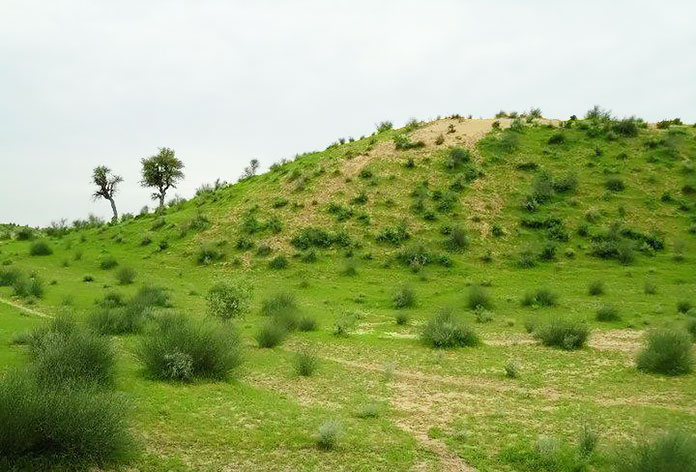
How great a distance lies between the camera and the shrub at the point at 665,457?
8.84 m

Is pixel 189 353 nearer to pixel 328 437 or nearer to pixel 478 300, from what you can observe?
pixel 328 437

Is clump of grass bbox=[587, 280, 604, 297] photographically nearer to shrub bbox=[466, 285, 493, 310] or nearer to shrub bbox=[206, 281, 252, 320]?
shrub bbox=[466, 285, 493, 310]

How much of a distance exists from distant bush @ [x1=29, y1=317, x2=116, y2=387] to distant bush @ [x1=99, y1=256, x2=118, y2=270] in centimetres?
3042

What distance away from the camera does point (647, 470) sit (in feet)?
29.2

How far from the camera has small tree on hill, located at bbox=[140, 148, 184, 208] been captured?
78.0m

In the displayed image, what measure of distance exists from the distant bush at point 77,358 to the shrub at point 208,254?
97.6 feet

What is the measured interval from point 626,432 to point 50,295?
28.0m

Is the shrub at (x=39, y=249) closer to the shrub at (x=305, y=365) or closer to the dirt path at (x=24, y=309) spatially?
the dirt path at (x=24, y=309)

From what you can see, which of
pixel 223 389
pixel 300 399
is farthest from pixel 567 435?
pixel 223 389

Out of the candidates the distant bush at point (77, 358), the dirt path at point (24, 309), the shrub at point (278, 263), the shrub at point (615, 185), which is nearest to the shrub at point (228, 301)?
the dirt path at point (24, 309)

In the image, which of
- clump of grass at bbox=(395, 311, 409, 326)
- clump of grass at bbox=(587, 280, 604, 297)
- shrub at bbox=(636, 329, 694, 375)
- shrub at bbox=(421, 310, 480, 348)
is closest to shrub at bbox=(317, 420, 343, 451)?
A: shrub at bbox=(421, 310, 480, 348)

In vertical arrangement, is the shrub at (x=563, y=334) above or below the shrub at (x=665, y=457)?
below

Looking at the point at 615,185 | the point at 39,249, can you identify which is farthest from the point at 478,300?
the point at 39,249

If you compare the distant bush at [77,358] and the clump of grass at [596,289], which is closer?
the distant bush at [77,358]
